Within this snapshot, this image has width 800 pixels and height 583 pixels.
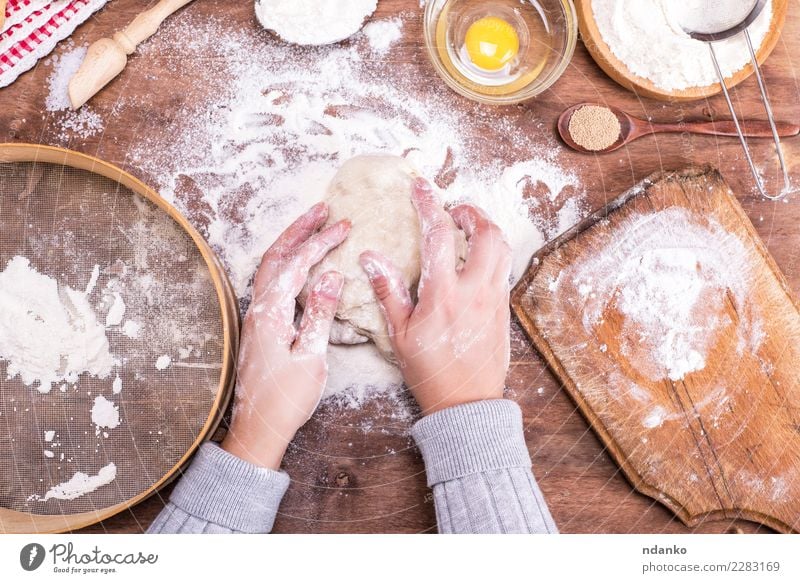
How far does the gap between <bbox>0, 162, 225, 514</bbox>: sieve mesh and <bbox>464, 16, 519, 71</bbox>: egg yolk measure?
1.19 ft

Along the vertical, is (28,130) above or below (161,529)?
above

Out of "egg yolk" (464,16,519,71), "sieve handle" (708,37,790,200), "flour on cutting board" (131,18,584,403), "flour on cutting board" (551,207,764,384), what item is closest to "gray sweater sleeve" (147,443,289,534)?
"flour on cutting board" (131,18,584,403)

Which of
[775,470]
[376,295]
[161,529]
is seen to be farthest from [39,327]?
[775,470]

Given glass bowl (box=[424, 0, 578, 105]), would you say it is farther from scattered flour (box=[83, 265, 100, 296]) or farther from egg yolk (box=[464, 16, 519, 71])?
scattered flour (box=[83, 265, 100, 296])

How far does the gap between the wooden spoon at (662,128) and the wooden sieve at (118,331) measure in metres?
0.40

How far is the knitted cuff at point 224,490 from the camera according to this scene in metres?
0.58

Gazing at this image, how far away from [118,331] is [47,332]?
7cm

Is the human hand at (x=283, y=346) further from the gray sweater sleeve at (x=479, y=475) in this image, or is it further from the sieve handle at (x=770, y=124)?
the sieve handle at (x=770, y=124)

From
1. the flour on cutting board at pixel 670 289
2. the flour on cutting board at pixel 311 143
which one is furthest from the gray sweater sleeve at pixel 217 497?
the flour on cutting board at pixel 670 289

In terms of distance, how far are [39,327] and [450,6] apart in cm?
54

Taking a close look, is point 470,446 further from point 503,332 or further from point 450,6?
point 450,6

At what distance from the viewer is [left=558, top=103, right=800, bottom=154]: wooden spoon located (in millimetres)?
646

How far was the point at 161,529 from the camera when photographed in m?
0.59

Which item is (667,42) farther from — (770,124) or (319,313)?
(319,313)
